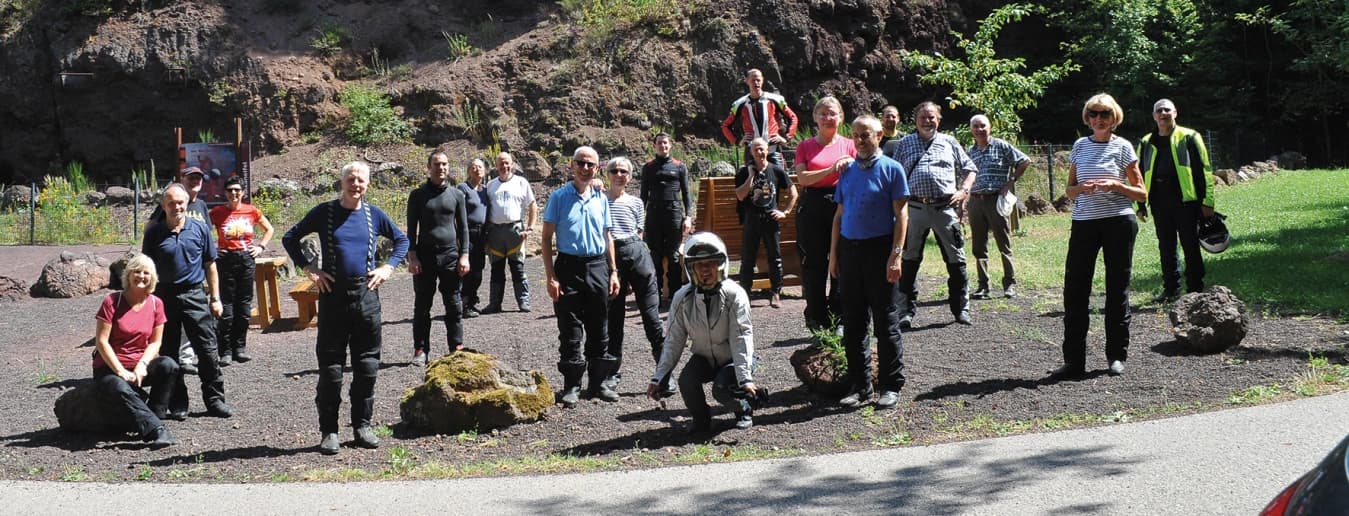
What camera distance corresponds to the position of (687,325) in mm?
7156

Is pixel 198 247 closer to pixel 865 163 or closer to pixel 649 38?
pixel 865 163

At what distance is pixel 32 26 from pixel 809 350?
25.7 m

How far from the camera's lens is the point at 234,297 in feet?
34.5

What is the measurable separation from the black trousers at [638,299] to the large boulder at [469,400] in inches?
33.8

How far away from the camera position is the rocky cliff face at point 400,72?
2627cm

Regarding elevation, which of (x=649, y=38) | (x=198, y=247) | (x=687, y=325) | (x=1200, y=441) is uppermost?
(x=649, y=38)

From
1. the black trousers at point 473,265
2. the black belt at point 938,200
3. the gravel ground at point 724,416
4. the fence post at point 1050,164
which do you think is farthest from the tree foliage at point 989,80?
the black belt at point 938,200

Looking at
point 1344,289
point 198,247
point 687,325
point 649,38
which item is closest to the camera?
point 687,325

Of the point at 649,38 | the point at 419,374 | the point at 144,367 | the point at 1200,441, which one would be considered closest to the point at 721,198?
the point at 419,374

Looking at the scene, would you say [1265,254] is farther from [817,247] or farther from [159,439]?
[159,439]

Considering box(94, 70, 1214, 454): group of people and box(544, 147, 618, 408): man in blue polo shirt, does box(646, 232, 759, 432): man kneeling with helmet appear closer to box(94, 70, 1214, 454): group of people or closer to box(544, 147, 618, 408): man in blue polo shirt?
box(94, 70, 1214, 454): group of people

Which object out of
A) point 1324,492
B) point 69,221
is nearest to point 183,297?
point 1324,492

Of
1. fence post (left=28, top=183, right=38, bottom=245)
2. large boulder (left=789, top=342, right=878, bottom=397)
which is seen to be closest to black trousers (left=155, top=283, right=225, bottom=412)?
large boulder (left=789, top=342, right=878, bottom=397)

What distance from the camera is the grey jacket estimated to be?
7.03 meters
